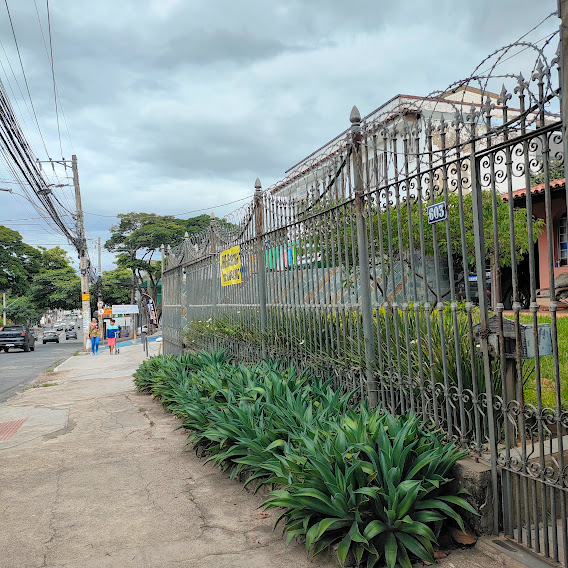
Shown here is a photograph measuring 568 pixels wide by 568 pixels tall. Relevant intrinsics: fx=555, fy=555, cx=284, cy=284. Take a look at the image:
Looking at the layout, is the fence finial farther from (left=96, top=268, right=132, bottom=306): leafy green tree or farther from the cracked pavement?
(left=96, top=268, right=132, bottom=306): leafy green tree

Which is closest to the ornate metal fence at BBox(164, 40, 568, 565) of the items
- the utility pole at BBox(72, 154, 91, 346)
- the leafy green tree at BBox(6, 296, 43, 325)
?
the utility pole at BBox(72, 154, 91, 346)

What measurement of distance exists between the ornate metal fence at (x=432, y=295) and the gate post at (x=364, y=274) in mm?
12

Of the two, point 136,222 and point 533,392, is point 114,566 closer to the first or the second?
point 533,392

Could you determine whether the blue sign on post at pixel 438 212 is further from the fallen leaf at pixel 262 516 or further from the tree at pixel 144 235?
the tree at pixel 144 235

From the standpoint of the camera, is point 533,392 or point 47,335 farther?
point 47,335

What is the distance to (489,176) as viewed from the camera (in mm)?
3303

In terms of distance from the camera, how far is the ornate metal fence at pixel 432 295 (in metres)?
3.04

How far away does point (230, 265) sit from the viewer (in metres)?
8.44

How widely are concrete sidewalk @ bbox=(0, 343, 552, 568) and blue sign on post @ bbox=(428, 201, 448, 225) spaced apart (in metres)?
1.99

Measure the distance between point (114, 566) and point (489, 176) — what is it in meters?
3.20

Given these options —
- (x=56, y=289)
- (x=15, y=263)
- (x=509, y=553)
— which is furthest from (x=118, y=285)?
(x=509, y=553)

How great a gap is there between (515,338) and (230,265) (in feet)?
18.5

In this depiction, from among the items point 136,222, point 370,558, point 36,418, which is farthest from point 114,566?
point 136,222

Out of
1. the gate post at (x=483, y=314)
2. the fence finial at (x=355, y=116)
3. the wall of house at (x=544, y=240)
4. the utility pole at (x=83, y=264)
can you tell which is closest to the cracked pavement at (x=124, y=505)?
the gate post at (x=483, y=314)
